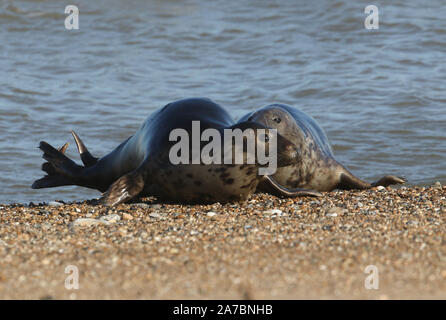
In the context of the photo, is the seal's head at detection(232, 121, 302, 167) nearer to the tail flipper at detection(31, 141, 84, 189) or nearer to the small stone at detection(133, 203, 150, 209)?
the small stone at detection(133, 203, 150, 209)

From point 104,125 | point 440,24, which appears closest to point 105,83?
point 104,125

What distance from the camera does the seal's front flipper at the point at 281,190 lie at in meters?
5.73

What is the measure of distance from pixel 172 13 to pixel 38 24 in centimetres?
296

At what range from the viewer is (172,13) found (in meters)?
16.3

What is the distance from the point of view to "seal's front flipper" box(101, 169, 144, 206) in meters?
5.58

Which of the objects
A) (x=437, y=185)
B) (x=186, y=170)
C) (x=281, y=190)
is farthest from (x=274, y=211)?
(x=437, y=185)

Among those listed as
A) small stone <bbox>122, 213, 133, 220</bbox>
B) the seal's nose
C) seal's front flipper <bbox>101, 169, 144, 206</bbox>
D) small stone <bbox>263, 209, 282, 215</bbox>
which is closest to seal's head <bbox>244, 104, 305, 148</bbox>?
the seal's nose

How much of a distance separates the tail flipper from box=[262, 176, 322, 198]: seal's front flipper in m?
1.90

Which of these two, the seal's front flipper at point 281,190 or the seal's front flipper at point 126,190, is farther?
the seal's front flipper at point 281,190

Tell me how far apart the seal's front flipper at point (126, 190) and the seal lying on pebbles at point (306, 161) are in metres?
1.19

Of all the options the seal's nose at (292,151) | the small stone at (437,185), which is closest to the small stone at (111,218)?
the seal's nose at (292,151)

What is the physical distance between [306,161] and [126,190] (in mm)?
1713

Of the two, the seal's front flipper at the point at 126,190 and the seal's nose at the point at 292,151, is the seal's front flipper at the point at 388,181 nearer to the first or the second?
the seal's nose at the point at 292,151

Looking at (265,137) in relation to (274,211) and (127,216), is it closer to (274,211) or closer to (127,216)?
(274,211)
